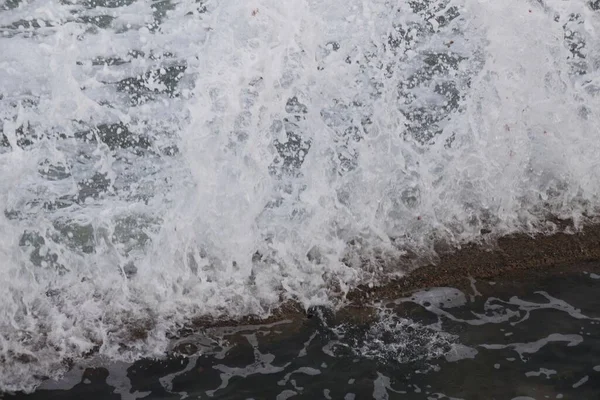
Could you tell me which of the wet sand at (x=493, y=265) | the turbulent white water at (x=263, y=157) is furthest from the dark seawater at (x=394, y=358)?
the turbulent white water at (x=263, y=157)

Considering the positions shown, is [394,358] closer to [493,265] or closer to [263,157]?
[493,265]

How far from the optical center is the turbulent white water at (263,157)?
474cm

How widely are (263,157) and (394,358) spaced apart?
5.74ft

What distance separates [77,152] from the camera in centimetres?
568

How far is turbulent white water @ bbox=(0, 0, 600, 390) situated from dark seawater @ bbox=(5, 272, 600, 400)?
22cm

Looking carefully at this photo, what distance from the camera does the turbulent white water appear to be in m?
4.74

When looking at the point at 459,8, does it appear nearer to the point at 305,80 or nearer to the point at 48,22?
the point at 305,80

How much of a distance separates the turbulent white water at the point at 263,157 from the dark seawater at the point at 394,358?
0.22 metres

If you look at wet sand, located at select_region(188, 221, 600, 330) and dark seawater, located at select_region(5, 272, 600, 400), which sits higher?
wet sand, located at select_region(188, 221, 600, 330)

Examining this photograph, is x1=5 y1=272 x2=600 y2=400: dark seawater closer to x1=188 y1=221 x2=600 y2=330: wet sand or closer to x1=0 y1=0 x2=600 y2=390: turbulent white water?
x1=188 y1=221 x2=600 y2=330: wet sand

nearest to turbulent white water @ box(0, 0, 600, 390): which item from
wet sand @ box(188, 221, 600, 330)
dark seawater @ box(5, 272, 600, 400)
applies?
wet sand @ box(188, 221, 600, 330)

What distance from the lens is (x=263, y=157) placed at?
5316mm

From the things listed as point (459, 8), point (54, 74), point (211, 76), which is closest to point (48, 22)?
point (54, 74)

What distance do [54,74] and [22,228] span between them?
1.25 m
